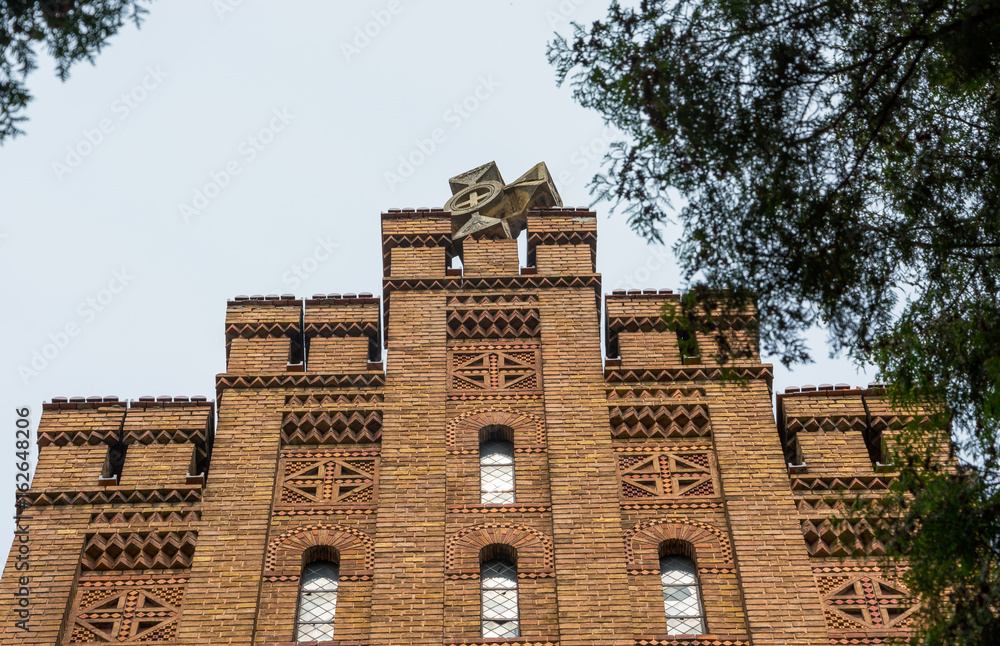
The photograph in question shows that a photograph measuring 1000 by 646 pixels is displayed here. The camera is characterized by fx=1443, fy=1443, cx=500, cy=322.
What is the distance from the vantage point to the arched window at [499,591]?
45.3 ft

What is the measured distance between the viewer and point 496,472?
1557cm

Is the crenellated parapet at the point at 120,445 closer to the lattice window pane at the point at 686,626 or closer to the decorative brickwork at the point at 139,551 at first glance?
the decorative brickwork at the point at 139,551

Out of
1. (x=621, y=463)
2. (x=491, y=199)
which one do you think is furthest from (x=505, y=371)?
(x=491, y=199)

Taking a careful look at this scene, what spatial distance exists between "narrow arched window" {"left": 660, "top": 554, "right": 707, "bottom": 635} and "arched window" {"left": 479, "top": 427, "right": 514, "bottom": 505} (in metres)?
1.85

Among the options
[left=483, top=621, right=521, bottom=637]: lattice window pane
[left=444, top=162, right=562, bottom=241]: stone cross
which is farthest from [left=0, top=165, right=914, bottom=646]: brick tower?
[left=444, top=162, right=562, bottom=241]: stone cross

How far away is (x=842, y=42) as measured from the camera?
9.20 meters

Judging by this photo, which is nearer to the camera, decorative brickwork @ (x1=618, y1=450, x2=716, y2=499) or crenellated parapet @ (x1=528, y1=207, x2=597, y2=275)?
decorative brickwork @ (x1=618, y1=450, x2=716, y2=499)

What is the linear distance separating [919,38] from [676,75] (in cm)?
151

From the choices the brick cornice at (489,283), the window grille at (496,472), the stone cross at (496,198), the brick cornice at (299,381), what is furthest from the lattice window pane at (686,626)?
the stone cross at (496,198)

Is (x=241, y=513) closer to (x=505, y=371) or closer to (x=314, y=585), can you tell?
(x=314, y=585)

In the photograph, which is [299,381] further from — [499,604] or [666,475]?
[666,475]

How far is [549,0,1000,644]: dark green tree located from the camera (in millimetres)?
9125

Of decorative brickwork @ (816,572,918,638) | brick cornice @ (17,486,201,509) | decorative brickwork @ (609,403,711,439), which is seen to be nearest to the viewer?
decorative brickwork @ (816,572,918,638)

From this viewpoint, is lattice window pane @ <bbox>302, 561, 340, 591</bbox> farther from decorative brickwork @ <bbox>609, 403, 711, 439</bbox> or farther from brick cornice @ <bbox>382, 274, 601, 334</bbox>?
brick cornice @ <bbox>382, 274, 601, 334</bbox>
